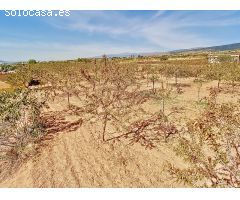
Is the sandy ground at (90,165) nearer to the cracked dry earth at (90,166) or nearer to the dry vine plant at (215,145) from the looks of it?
the cracked dry earth at (90,166)

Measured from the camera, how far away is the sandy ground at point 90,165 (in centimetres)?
1186

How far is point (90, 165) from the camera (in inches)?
524

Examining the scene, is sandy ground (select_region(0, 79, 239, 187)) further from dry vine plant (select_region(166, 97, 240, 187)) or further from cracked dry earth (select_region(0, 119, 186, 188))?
dry vine plant (select_region(166, 97, 240, 187))

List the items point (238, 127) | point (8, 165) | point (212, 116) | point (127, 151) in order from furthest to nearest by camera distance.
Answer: point (127, 151), point (8, 165), point (212, 116), point (238, 127)

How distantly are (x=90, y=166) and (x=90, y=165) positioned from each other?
0.10 m

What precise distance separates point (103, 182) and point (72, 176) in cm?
136

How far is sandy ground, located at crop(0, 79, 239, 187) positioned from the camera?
467 inches

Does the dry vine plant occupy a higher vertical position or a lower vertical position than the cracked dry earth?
higher

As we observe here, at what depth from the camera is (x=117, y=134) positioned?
16984 millimetres

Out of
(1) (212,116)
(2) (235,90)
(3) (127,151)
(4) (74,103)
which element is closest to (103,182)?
(3) (127,151)

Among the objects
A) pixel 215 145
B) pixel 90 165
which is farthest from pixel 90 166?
pixel 215 145

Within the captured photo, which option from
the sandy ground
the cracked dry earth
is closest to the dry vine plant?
the sandy ground

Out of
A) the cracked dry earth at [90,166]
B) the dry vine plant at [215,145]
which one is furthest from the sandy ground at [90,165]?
the dry vine plant at [215,145]

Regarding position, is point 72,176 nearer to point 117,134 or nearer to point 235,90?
point 117,134
